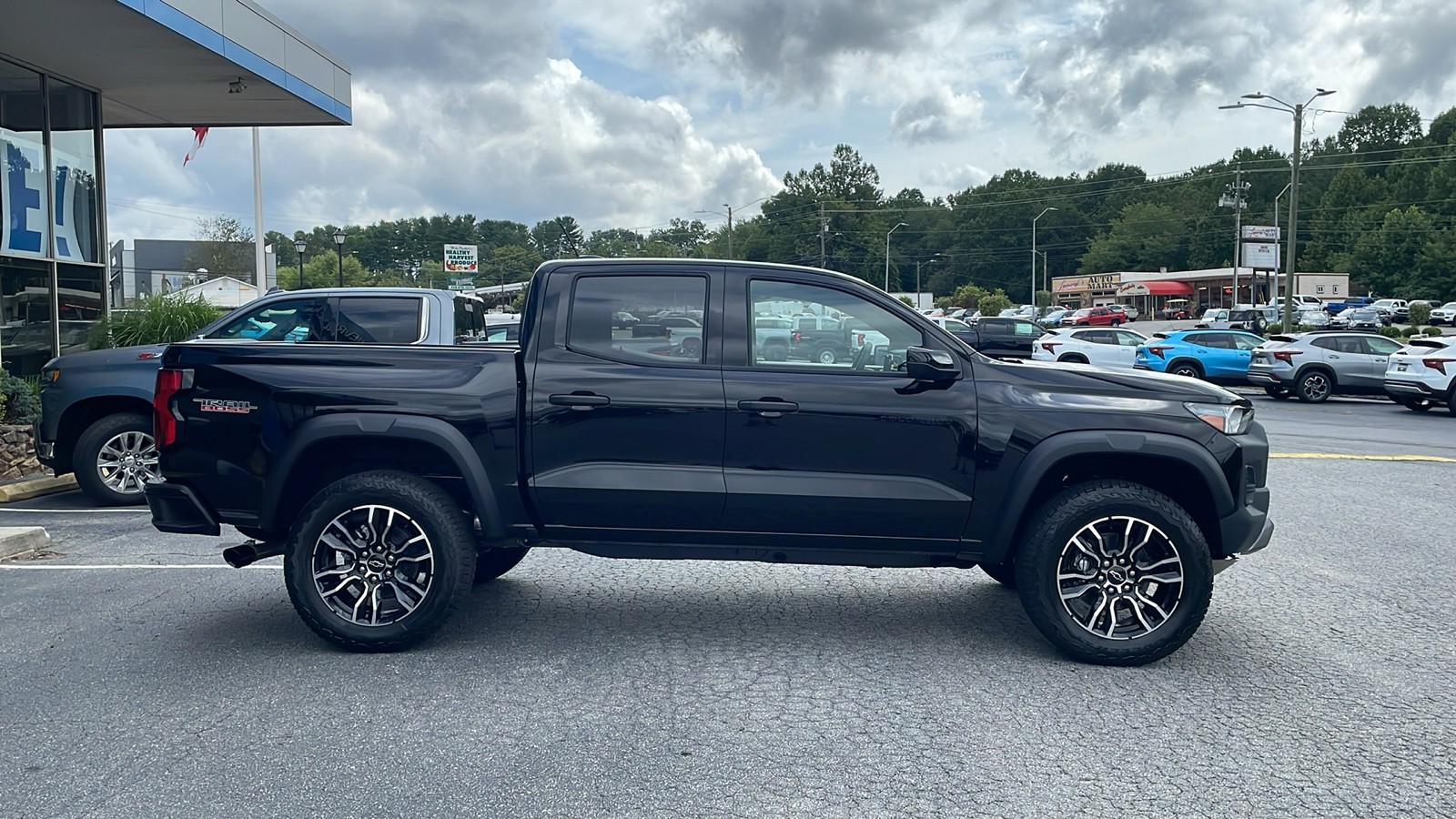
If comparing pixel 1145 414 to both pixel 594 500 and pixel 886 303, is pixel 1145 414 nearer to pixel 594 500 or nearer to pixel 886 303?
pixel 886 303

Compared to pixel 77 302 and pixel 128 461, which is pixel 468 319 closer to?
pixel 128 461

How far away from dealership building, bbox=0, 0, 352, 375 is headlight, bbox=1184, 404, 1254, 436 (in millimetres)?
11577

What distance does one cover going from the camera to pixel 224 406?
5570mm

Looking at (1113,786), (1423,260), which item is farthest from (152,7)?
(1423,260)

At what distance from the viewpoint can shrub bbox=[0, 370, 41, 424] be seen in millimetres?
12016

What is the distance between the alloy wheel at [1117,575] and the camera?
5.30m

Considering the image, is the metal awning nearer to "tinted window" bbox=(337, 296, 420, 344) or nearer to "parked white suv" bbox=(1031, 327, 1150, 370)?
"tinted window" bbox=(337, 296, 420, 344)

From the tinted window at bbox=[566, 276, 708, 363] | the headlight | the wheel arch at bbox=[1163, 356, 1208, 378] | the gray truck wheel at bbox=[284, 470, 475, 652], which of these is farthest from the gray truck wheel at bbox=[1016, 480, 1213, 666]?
the wheel arch at bbox=[1163, 356, 1208, 378]

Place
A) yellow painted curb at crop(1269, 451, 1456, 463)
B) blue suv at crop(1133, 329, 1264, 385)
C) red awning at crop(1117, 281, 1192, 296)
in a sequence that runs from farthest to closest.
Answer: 1. red awning at crop(1117, 281, 1192, 296)
2. blue suv at crop(1133, 329, 1264, 385)
3. yellow painted curb at crop(1269, 451, 1456, 463)

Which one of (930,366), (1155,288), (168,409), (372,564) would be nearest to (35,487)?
(168,409)

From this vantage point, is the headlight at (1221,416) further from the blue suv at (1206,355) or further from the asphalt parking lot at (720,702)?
the blue suv at (1206,355)

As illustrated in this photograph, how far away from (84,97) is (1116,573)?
16.2m

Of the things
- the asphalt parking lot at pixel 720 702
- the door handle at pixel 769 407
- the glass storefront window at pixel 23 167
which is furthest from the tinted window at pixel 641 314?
the glass storefront window at pixel 23 167

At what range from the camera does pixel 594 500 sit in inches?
214
